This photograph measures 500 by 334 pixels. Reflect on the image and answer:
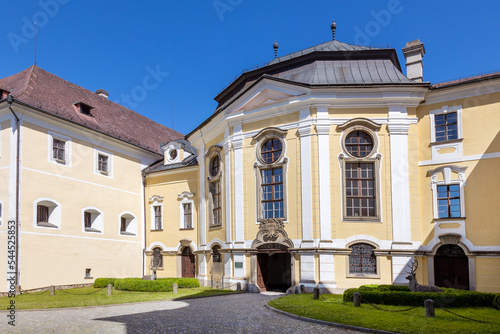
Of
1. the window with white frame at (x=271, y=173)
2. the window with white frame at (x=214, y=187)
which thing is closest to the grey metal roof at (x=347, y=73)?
the window with white frame at (x=271, y=173)

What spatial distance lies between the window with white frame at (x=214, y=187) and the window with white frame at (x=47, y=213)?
8.58 metres

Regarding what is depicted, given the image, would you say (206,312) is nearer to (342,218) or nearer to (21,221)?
(342,218)

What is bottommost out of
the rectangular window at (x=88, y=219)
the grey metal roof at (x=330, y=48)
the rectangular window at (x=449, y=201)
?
the rectangular window at (x=88, y=219)

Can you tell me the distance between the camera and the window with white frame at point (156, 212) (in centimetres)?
3341

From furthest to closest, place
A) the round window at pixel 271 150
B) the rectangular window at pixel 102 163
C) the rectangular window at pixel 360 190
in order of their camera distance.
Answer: the rectangular window at pixel 102 163 → the round window at pixel 271 150 → the rectangular window at pixel 360 190

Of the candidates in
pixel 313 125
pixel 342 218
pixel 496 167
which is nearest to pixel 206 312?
pixel 342 218

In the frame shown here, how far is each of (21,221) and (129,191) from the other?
889 centimetres

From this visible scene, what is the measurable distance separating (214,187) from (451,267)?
44.8 ft

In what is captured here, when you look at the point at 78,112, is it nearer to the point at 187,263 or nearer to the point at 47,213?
the point at 47,213

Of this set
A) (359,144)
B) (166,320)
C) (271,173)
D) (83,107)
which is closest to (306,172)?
(271,173)

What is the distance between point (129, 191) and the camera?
3303 centimetres

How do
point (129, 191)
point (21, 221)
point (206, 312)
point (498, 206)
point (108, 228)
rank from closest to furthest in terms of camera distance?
point (206, 312)
point (498, 206)
point (21, 221)
point (108, 228)
point (129, 191)

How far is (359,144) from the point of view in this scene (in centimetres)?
2383

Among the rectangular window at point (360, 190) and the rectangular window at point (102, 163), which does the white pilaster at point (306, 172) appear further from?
the rectangular window at point (102, 163)
